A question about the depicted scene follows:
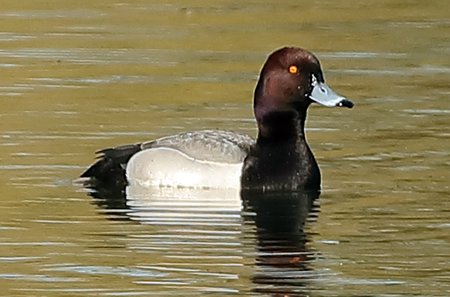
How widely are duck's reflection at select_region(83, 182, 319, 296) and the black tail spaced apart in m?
0.18

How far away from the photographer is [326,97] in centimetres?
1345

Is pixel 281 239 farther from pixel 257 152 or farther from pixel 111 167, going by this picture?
pixel 111 167

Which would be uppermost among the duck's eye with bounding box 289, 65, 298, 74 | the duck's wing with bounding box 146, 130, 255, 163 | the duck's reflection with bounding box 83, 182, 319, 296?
the duck's eye with bounding box 289, 65, 298, 74

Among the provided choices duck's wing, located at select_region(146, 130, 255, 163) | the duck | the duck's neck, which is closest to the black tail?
the duck

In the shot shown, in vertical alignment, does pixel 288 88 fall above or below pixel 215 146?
above

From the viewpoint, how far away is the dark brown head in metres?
13.6

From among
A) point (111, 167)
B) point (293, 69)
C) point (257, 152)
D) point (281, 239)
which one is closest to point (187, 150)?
point (257, 152)

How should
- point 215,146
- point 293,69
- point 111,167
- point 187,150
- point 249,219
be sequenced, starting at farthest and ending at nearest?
point 111,167
point 293,69
point 187,150
point 215,146
point 249,219

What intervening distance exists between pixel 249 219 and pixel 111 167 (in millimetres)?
1919

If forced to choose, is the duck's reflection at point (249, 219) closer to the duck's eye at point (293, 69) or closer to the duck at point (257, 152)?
the duck at point (257, 152)

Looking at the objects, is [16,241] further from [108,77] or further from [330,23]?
[330,23]

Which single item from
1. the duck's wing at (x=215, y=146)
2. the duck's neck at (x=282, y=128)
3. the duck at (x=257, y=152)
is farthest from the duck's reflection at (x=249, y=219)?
the duck's neck at (x=282, y=128)

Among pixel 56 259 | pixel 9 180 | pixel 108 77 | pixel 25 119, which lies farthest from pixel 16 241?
pixel 108 77

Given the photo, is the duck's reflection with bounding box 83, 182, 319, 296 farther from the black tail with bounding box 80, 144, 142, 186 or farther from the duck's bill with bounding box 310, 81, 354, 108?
the duck's bill with bounding box 310, 81, 354, 108
